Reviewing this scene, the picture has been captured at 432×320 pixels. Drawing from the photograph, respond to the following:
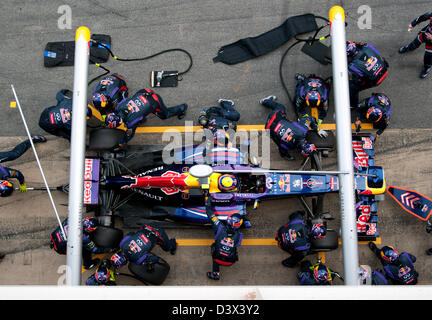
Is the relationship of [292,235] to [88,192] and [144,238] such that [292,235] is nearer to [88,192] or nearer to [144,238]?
[144,238]

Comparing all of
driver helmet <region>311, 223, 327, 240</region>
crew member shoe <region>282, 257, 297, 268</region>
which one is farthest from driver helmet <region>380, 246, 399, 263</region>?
crew member shoe <region>282, 257, 297, 268</region>

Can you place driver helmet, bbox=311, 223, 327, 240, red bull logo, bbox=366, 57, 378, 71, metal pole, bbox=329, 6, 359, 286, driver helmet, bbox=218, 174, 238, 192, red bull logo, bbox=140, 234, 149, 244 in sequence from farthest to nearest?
red bull logo, bbox=366, 57, 378, 71 < red bull logo, bbox=140, 234, 149, 244 < driver helmet, bbox=311, 223, 327, 240 < driver helmet, bbox=218, 174, 238, 192 < metal pole, bbox=329, 6, 359, 286

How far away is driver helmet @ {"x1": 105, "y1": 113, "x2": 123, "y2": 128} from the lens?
20.9 ft

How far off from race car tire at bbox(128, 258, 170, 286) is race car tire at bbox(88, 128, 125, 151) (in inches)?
89.1

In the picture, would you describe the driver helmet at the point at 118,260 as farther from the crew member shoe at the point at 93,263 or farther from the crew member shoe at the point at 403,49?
the crew member shoe at the point at 403,49

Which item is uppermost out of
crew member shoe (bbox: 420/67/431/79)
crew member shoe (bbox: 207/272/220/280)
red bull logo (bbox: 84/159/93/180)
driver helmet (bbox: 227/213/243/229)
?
crew member shoe (bbox: 420/67/431/79)

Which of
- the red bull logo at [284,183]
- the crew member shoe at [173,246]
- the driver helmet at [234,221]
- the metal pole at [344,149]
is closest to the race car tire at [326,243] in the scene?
the red bull logo at [284,183]

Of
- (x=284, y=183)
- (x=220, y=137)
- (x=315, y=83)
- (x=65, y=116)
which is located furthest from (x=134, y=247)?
(x=315, y=83)

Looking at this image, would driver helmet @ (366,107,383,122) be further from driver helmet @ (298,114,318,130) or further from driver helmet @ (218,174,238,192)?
driver helmet @ (218,174,238,192)

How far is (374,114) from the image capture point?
6.68 m

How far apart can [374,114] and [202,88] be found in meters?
3.56

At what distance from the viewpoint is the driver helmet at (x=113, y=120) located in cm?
636

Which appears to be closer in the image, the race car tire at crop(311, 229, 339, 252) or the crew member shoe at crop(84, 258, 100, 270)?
the race car tire at crop(311, 229, 339, 252)
